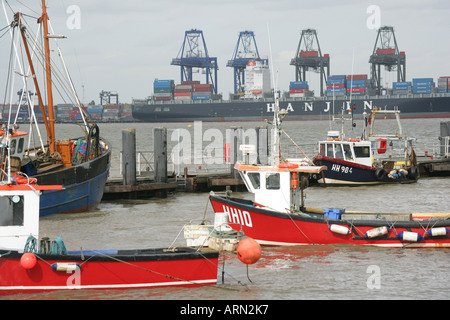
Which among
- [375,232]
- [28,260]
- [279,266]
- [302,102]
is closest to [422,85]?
[302,102]

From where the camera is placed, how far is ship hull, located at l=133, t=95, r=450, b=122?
13462cm

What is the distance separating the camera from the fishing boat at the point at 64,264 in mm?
13000

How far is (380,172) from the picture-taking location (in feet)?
105

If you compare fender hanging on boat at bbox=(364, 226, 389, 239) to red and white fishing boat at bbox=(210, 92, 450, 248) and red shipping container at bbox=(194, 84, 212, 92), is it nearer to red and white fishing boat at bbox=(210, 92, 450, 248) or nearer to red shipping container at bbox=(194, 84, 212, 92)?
red and white fishing boat at bbox=(210, 92, 450, 248)

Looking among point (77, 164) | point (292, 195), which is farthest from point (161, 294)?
point (77, 164)

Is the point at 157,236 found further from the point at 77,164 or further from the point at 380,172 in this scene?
the point at 380,172

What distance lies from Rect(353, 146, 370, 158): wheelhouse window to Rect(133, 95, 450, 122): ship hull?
102 metres

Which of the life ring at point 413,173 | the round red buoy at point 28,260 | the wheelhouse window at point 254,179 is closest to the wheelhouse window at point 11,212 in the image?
the round red buoy at point 28,260

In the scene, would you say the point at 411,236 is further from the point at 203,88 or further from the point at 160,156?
the point at 203,88

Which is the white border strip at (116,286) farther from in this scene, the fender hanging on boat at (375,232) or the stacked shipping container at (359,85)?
the stacked shipping container at (359,85)

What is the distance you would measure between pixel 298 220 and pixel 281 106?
127 metres

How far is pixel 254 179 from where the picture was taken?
18422 millimetres

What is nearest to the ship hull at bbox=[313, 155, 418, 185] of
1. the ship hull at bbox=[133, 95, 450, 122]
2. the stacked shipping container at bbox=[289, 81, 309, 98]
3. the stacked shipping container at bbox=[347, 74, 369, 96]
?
the ship hull at bbox=[133, 95, 450, 122]
